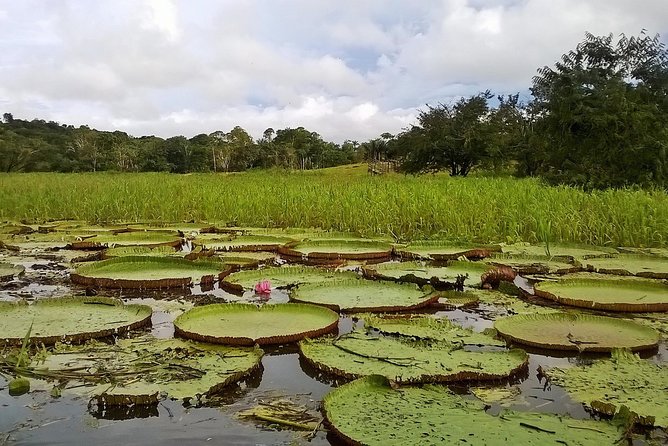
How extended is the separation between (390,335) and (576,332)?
92 centimetres

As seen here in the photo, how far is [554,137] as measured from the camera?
15.5 metres

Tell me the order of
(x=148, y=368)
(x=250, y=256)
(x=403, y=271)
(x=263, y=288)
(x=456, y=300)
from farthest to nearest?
(x=250, y=256)
(x=403, y=271)
(x=263, y=288)
(x=456, y=300)
(x=148, y=368)

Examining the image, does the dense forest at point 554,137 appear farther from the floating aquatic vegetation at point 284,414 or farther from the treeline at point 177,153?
the floating aquatic vegetation at point 284,414

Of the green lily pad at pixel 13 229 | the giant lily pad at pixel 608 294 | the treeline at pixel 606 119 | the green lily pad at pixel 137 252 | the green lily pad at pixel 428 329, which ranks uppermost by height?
the treeline at pixel 606 119

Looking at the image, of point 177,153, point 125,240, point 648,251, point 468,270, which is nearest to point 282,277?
point 468,270

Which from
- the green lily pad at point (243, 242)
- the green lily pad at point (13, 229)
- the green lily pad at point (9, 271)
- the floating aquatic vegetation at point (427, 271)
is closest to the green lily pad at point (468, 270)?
the floating aquatic vegetation at point (427, 271)

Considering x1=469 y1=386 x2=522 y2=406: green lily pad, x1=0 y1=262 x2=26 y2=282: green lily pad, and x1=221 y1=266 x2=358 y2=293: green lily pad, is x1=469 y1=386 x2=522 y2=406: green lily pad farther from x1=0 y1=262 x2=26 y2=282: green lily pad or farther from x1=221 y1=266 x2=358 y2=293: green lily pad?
x1=0 y1=262 x2=26 y2=282: green lily pad

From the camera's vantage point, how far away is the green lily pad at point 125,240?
5509 mm

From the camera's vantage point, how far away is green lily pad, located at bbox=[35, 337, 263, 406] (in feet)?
6.47

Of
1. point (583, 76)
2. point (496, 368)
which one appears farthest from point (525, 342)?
point (583, 76)

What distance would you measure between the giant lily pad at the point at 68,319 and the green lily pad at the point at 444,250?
267cm

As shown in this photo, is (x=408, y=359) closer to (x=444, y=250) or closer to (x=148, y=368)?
(x=148, y=368)

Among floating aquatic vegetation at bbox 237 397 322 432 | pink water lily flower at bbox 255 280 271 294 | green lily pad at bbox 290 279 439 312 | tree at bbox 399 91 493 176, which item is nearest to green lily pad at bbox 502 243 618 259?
green lily pad at bbox 290 279 439 312

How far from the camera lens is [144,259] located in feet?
14.4
